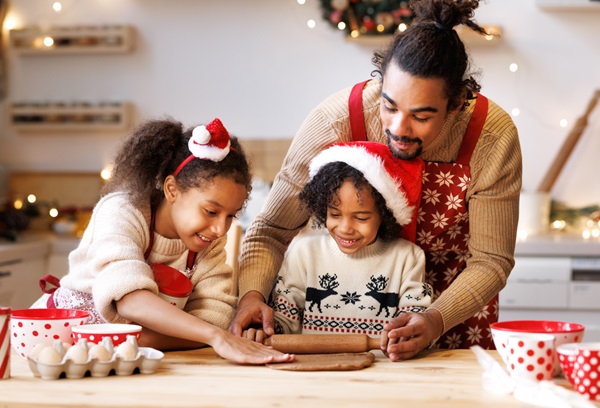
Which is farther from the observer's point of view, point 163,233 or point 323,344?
point 163,233

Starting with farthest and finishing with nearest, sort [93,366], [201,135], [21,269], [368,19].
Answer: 1. [368,19]
2. [21,269]
3. [201,135]
4. [93,366]

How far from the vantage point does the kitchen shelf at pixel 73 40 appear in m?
3.88

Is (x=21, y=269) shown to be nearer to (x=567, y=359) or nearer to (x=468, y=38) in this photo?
(x=468, y=38)

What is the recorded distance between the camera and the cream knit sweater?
4.77 feet

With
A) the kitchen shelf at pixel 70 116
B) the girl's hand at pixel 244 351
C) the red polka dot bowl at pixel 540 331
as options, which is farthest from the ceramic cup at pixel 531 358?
the kitchen shelf at pixel 70 116

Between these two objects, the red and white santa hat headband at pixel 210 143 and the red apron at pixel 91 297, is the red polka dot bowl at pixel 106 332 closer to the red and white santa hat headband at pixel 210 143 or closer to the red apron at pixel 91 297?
the red apron at pixel 91 297

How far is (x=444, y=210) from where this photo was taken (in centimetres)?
178

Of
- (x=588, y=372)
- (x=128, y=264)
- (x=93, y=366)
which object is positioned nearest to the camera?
(x=588, y=372)

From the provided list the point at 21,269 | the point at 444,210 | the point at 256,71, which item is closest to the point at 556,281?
the point at 256,71

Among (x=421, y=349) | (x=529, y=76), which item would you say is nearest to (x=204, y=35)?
(x=529, y=76)

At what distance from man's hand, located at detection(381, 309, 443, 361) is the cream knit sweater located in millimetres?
331

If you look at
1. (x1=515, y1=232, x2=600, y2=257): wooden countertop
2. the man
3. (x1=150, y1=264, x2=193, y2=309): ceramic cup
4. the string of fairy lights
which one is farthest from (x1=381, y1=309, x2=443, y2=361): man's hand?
the string of fairy lights

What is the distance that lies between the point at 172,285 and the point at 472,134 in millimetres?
665

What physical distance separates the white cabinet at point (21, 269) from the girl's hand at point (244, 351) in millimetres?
2007
